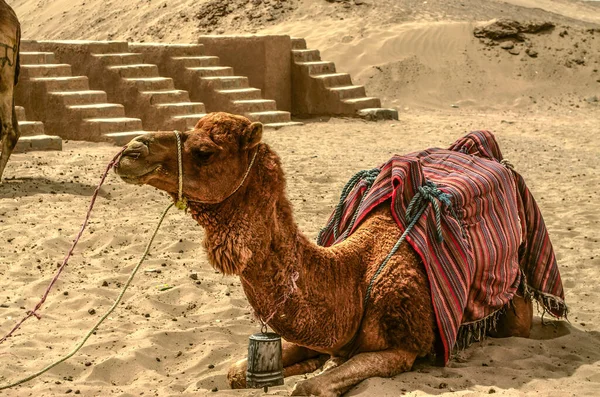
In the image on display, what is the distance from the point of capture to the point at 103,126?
13266mm

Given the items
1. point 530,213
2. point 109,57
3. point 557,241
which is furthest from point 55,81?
point 530,213

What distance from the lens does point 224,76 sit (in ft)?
52.6

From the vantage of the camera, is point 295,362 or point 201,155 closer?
point 201,155

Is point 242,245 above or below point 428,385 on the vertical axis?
above

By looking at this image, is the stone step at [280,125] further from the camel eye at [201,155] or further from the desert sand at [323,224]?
the camel eye at [201,155]

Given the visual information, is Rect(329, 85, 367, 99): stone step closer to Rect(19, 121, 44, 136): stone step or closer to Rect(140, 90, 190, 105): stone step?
Rect(140, 90, 190, 105): stone step

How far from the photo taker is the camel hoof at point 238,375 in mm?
4996

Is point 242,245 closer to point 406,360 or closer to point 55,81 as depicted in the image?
point 406,360

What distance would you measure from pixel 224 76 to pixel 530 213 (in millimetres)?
10388

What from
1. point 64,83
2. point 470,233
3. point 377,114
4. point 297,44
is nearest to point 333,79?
point 297,44

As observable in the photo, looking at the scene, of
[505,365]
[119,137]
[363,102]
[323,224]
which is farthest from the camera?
[363,102]

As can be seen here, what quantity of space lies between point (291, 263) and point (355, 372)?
605 millimetres

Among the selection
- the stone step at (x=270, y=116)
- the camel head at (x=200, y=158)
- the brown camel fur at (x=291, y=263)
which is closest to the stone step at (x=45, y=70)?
the stone step at (x=270, y=116)

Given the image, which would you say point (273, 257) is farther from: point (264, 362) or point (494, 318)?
point (494, 318)
